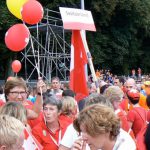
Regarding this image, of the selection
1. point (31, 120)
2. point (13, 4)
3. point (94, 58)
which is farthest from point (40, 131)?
point (94, 58)

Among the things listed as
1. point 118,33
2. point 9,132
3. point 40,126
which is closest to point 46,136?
point 40,126

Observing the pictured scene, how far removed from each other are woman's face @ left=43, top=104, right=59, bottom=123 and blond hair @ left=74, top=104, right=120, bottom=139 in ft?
4.83

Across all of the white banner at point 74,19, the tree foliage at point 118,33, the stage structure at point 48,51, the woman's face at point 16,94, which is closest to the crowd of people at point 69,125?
the woman's face at point 16,94

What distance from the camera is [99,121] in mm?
3031

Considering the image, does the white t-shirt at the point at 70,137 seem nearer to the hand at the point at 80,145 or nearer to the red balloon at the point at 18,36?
the hand at the point at 80,145

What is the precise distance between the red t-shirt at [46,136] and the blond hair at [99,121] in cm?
139

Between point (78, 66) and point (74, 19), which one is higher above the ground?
point (74, 19)

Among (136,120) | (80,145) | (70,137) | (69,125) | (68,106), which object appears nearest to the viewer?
(80,145)

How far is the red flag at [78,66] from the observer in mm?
8055

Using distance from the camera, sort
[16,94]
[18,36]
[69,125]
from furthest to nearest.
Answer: [18,36]
[16,94]
[69,125]

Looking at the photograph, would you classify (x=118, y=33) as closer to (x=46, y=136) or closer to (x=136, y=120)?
(x=136, y=120)

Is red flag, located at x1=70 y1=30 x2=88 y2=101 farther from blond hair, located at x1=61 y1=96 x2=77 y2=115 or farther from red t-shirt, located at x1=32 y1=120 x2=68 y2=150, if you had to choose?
red t-shirt, located at x1=32 y1=120 x2=68 y2=150

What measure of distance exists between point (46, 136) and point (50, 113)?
0.27 meters

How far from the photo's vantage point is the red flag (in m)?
8.05
